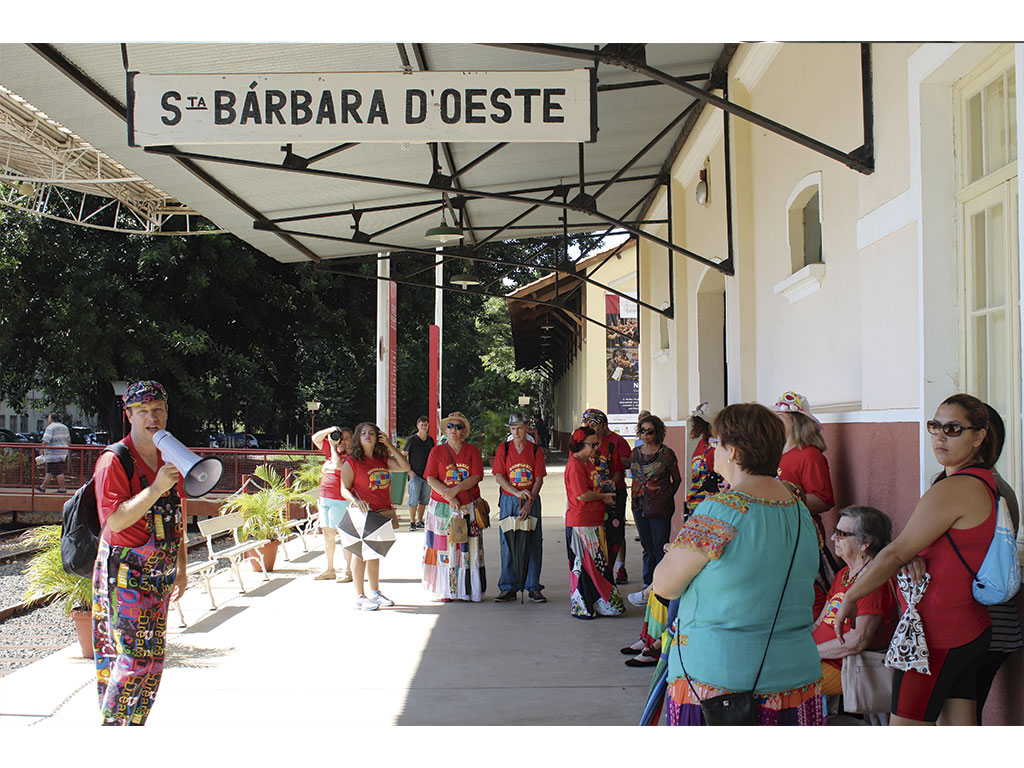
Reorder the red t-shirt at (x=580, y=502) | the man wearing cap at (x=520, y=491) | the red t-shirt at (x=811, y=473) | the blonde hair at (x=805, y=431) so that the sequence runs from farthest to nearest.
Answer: the man wearing cap at (x=520, y=491), the red t-shirt at (x=580, y=502), the blonde hair at (x=805, y=431), the red t-shirt at (x=811, y=473)

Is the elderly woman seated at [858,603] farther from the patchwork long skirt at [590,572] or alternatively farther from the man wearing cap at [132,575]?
the patchwork long skirt at [590,572]

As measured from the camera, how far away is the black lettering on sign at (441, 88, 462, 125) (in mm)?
4863

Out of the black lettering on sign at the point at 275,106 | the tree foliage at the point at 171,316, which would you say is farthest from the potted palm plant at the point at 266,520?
the tree foliage at the point at 171,316

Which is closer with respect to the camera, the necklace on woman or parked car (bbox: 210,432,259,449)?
the necklace on woman

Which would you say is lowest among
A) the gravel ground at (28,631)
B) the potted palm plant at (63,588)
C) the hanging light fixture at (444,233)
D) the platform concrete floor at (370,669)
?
the gravel ground at (28,631)

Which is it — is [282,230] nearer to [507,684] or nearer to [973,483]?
[507,684]

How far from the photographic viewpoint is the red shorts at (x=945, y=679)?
3486 mm

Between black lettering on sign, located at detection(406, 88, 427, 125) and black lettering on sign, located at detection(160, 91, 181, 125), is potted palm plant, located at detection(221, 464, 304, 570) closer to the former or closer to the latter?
black lettering on sign, located at detection(160, 91, 181, 125)

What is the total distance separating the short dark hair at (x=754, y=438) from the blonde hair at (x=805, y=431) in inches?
102

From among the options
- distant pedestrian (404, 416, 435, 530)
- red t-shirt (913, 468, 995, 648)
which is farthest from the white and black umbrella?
distant pedestrian (404, 416, 435, 530)

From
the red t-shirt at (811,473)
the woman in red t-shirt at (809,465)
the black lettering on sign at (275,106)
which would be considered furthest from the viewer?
the red t-shirt at (811,473)

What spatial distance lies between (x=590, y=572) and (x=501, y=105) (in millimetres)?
4376

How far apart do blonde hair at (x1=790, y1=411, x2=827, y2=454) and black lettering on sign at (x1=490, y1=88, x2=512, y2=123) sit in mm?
2418

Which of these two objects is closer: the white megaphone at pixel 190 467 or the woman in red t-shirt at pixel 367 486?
the white megaphone at pixel 190 467
